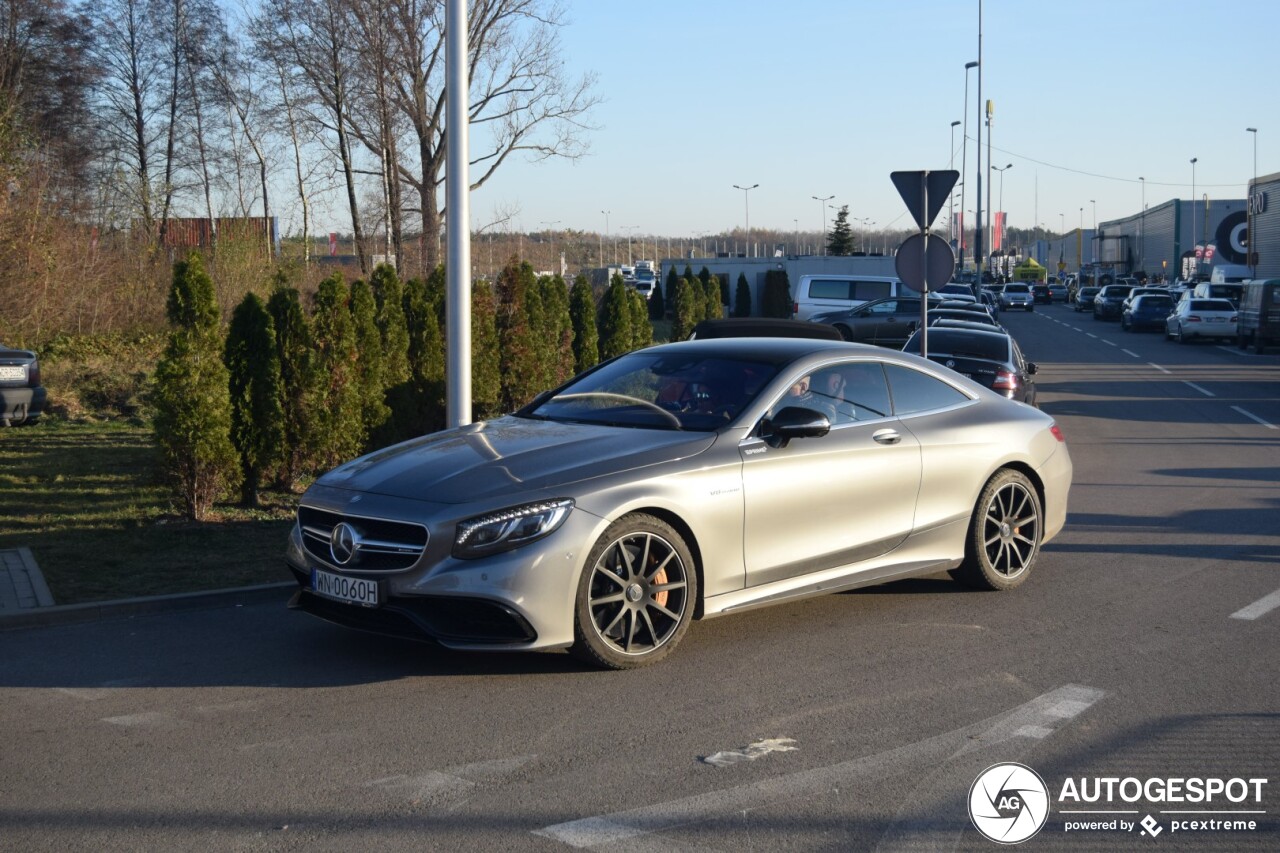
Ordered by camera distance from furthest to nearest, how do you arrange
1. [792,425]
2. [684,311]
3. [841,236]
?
[841,236]
[684,311]
[792,425]

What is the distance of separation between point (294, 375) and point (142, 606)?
407 centimetres

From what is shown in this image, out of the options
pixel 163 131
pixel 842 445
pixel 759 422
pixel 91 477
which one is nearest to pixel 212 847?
pixel 759 422

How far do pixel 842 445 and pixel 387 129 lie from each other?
92.4ft

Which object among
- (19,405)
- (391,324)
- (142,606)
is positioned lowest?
(142,606)

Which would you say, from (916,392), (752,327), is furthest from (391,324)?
(916,392)

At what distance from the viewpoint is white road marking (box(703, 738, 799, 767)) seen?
498 centimetres

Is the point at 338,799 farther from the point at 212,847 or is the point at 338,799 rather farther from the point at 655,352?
the point at 655,352

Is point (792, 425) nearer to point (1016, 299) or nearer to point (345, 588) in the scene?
point (345, 588)

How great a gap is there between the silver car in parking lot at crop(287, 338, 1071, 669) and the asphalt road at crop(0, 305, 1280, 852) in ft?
1.07

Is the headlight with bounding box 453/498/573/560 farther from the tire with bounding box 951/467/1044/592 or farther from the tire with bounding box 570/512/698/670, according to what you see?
the tire with bounding box 951/467/1044/592

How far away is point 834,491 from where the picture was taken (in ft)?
22.9

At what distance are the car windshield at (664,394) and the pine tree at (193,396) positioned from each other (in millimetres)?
3497

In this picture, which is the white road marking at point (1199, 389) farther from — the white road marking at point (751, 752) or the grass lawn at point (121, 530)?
the white road marking at point (751, 752)

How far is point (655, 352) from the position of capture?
7797 mm
